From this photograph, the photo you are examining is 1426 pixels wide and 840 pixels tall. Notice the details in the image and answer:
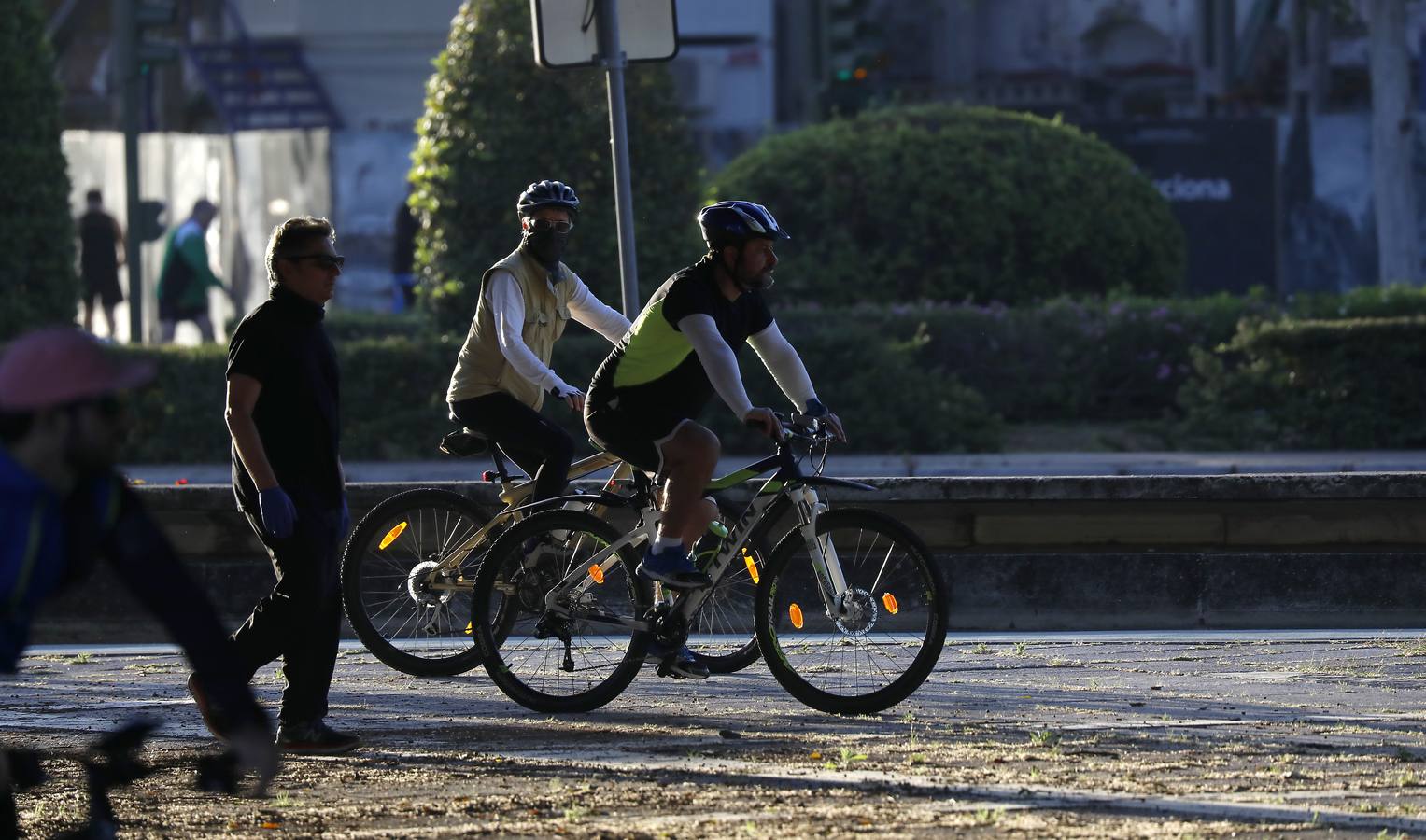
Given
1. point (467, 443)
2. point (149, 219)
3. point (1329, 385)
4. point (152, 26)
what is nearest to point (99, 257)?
point (149, 219)

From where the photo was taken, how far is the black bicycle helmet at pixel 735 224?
7.20 metres

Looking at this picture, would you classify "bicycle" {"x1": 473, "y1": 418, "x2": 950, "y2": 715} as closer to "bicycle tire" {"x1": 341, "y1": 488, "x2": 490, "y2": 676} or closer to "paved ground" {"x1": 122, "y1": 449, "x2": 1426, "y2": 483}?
"bicycle tire" {"x1": 341, "y1": 488, "x2": 490, "y2": 676}

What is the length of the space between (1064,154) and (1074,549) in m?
11.0

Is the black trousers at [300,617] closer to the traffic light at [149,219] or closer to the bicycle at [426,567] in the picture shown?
the bicycle at [426,567]

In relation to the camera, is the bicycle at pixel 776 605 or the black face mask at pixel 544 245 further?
the black face mask at pixel 544 245

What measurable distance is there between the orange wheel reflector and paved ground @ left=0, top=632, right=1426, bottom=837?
1.51 feet

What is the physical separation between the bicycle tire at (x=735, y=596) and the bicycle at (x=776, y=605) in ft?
0.07

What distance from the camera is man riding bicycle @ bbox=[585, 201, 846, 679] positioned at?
23.7 ft

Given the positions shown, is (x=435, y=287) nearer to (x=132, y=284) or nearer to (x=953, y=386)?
(x=953, y=386)

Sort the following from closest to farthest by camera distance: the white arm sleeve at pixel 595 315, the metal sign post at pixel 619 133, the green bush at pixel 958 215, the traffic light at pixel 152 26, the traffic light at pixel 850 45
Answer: the white arm sleeve at pixel 595 315 < the metal sign post at pixel 619 133 < the green bush at pixel 958 215 < the traffic light at pixel 152 26 < the traffic light at pixel 850 45

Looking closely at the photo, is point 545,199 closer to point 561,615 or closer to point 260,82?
point 561,615

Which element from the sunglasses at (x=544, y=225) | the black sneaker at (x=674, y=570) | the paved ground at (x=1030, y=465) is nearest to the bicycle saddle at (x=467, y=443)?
the sunglasses at (x=544, y=225)

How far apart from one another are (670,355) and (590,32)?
260 cm

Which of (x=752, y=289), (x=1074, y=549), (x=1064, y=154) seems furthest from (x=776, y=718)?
(x=1064, y=154)
